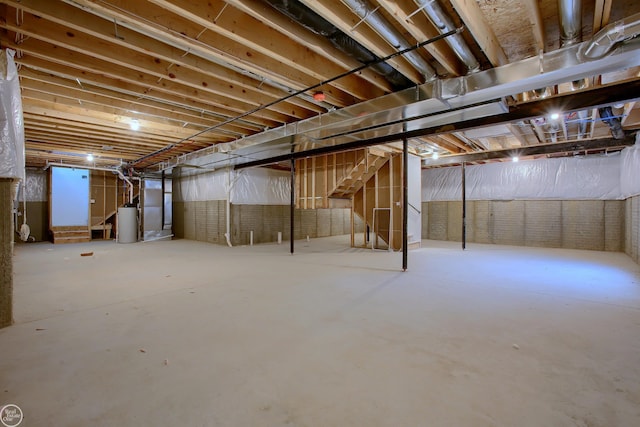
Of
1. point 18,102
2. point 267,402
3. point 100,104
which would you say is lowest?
point 267,402

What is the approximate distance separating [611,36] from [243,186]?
7.36 meters

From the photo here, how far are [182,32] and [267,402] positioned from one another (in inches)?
111

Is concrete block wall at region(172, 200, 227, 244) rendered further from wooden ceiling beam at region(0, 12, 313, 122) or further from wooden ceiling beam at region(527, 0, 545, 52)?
wooden ceiling beam at region(527, 0, 545, 52)

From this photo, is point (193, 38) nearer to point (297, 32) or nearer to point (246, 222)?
point (297, 32)

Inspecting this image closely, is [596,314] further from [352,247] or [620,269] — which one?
[352,247]

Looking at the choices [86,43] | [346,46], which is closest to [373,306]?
[346,46]

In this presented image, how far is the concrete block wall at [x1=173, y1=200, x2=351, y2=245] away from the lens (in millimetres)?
8117

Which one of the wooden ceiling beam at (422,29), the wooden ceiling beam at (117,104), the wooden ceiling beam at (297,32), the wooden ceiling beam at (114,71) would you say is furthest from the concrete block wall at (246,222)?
the wooden ceiling beam at (422,29)

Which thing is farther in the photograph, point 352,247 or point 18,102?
point 352,247

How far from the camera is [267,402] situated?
4.97 feet

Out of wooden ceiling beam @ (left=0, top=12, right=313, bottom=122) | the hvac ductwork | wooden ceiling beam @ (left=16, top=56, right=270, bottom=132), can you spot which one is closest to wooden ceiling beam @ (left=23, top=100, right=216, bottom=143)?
wooden ceiling beam @ (left=16, top=56, right=270, bottom=132)

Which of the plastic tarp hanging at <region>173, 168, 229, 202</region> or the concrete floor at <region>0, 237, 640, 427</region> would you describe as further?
the plastic tarp hanging at <region>173, 168, 229, 202</region>

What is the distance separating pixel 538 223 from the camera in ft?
25.0

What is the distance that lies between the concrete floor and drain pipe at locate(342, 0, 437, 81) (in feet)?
7.85
